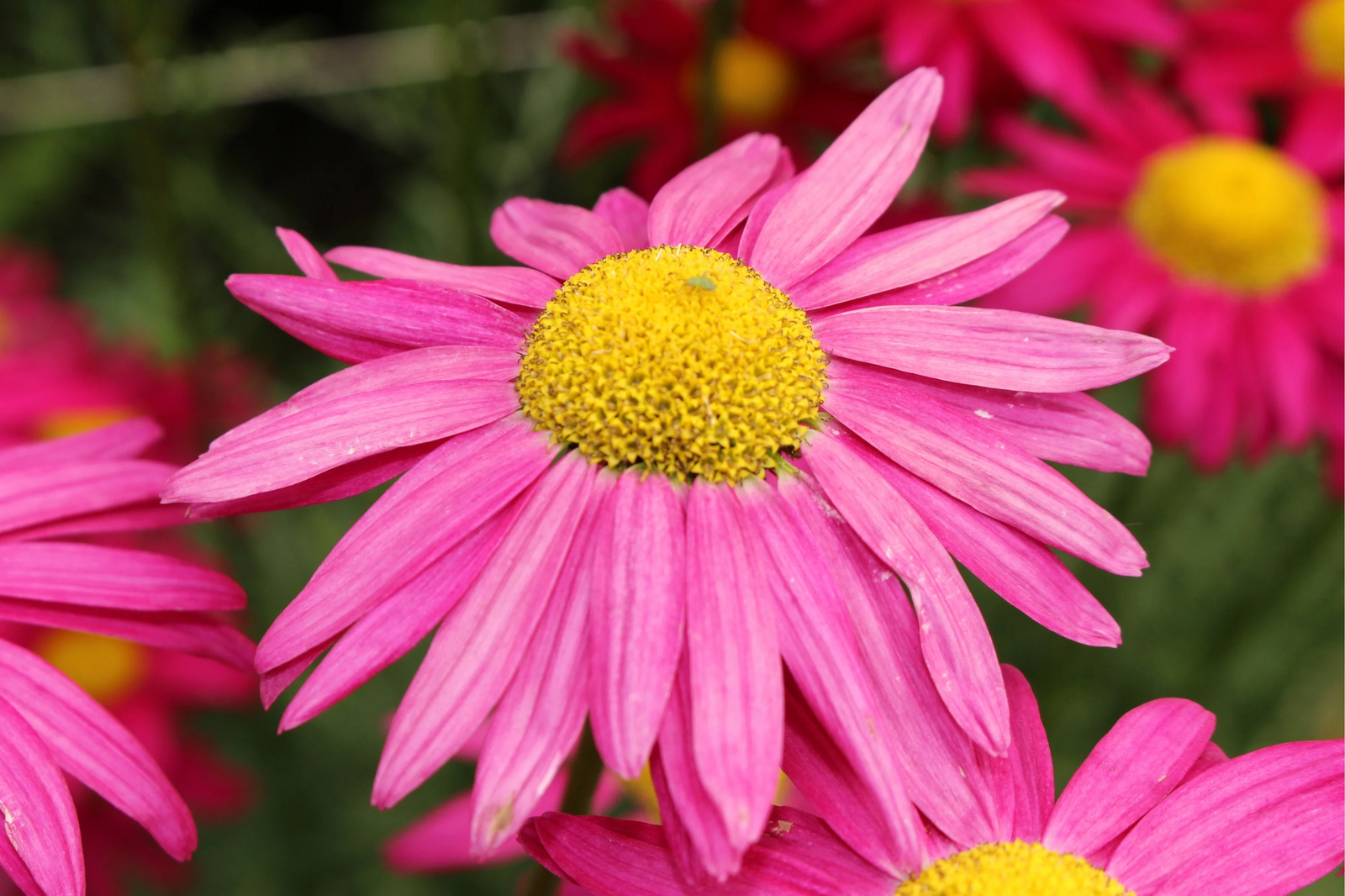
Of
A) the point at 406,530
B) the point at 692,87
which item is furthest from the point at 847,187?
the point at 692,87

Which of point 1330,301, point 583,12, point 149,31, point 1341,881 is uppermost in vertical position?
point 583,12

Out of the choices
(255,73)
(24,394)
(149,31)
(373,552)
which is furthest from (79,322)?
(373,552)

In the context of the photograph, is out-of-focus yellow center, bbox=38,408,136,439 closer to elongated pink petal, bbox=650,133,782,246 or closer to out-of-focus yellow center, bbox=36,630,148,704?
out-of-focus yellow center, bbox=36,630,148,704

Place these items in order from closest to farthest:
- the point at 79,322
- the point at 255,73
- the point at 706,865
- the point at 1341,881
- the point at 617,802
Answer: the point at 706,865 → the point at 617,802 → the point at 1341,881 → the point at 79,322 → the point at 255,73

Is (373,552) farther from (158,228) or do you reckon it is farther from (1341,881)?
(1341,881)

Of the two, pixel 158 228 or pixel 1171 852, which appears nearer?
pixel 1171 852
